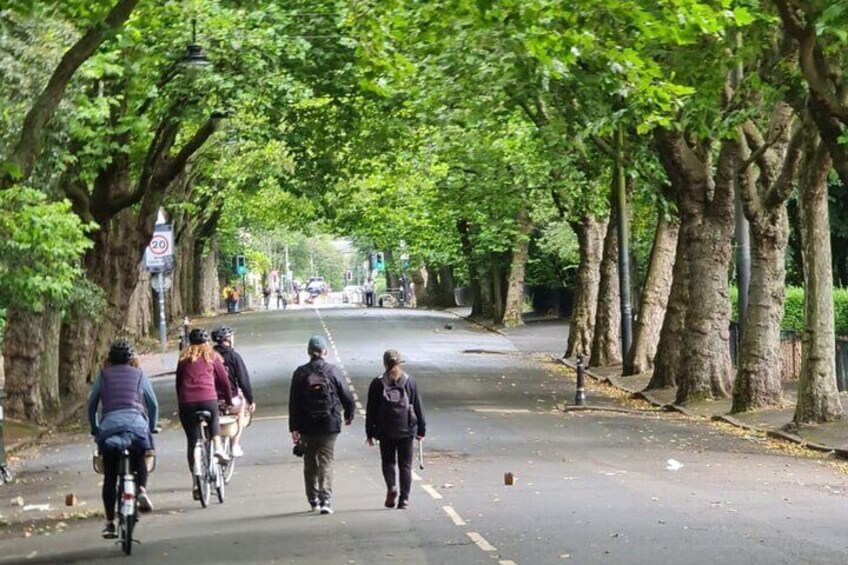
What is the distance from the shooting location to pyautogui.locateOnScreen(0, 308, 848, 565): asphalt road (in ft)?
37.2

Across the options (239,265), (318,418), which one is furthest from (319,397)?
(239,265)

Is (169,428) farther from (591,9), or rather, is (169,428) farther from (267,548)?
(267,548)

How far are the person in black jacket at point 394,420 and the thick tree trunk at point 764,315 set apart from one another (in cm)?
1208

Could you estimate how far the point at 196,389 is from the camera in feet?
49.4

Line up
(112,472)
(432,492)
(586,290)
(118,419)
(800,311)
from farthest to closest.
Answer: (586,290) → (800,311) → (432,492) → (112,472) → (118,419)

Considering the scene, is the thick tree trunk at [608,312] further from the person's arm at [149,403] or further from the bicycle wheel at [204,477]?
the person's arm at [149,403]

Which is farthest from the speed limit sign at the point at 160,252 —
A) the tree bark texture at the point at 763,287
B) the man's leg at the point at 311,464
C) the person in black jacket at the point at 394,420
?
the person in black jacket at the point at 394,420

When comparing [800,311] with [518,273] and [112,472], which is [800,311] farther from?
[112,472]

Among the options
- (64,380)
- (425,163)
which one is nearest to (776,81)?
(64,380)

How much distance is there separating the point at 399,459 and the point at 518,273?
1726 inches

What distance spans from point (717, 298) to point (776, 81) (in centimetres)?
734

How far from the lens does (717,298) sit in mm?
27078

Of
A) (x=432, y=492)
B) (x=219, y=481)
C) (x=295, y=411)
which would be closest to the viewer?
(x=295, y=411)

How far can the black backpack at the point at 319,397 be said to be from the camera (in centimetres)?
1361
